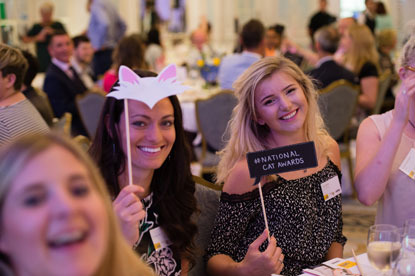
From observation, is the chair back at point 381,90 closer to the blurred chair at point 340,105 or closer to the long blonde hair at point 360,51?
the long blonde hair at point 360,51

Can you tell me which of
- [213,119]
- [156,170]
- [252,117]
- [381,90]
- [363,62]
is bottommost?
[381,90]

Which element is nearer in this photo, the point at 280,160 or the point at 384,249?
the point at 384,249

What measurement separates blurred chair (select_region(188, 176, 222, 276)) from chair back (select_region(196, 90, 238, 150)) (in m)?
2.35

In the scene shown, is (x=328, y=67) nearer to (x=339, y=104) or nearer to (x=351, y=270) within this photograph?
(x=339, y=104)

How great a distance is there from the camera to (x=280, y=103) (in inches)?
94.3

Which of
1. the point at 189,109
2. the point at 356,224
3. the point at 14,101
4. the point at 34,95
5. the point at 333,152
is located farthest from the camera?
the point at 189,109

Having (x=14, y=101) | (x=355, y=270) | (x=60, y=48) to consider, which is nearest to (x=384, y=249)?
(x=355, y=270)

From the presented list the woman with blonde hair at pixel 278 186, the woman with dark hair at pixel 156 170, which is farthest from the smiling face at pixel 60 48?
the woman with dark hair at pixel 156 170

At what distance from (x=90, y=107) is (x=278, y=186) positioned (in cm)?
325

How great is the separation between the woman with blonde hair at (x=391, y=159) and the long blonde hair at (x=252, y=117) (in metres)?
0.19

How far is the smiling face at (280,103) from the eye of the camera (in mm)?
2404

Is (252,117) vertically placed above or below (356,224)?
above

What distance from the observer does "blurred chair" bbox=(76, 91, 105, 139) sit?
5215mm

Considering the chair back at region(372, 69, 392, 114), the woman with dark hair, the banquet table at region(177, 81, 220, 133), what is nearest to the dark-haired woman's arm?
the woman with dark hair
